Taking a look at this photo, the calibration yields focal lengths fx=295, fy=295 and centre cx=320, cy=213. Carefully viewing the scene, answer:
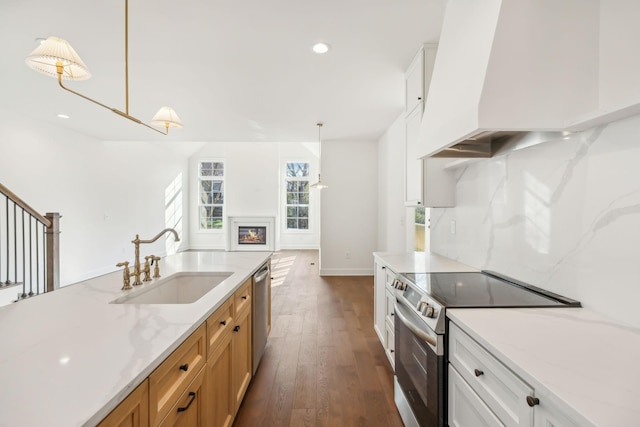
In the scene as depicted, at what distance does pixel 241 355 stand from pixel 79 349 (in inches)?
45.9

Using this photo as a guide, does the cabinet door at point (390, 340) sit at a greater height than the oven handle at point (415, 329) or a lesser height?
lesser

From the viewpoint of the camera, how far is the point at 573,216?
132 cm

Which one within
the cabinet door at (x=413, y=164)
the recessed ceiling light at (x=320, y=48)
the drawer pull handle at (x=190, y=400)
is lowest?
the drawer pull handle at (x=190, y=400)

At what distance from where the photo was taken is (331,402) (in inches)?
81.3

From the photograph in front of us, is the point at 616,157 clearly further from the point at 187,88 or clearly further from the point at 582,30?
the point at 187,88

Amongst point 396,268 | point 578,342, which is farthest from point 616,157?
point 396,268

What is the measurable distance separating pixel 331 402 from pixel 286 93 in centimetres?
311

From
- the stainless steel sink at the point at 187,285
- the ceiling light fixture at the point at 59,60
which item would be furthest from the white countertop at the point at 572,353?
the ceiling light fixture at the point at 59,60

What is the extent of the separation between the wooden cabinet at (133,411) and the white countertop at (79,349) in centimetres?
3

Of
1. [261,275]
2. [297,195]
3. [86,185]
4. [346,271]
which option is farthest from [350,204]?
[86,185]

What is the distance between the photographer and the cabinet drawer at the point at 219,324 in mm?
1324

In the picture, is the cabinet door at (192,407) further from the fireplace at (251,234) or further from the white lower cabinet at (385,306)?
the fireplace at (251,234)

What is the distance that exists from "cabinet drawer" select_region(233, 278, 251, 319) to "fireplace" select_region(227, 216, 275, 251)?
7.25 metres

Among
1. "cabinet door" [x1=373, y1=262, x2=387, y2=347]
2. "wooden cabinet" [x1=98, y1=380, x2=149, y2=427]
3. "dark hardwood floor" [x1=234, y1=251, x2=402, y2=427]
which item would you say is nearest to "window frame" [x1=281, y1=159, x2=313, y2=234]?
"dark hardwood floor" [x1=234, y1=251, x2=402, y2=427]
